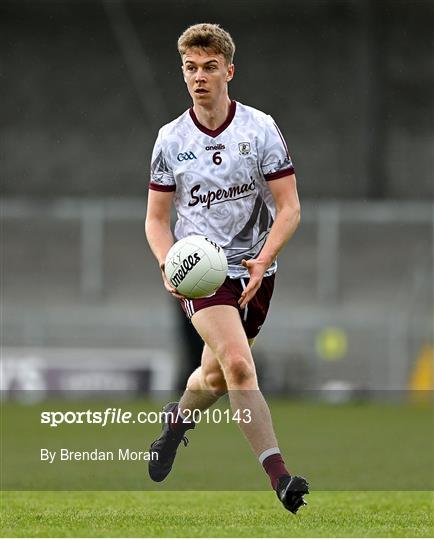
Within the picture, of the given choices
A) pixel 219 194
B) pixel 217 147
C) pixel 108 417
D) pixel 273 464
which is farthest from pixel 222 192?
pixel 108 417

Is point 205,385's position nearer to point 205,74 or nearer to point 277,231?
point 277,231

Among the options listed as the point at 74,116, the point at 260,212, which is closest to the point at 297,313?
the point at 74,116

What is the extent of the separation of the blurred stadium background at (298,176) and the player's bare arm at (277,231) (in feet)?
41.0

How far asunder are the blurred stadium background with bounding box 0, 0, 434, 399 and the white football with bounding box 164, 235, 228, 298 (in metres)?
12.6

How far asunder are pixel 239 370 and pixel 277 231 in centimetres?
73

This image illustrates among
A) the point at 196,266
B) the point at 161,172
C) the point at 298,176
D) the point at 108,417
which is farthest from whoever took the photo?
the point at 298,176

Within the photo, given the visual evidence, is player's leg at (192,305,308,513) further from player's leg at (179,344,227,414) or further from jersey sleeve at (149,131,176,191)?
jersey sleeve at (149,131,176,191)

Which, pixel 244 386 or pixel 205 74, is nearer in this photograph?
pixel 244 386

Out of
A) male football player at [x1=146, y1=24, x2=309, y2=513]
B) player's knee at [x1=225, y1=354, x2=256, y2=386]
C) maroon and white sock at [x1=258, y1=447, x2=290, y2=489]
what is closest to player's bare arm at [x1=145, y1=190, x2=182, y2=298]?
male football player at [x1=146, y1=24, x2=309, y2=513]

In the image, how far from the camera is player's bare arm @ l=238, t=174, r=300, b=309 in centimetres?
590

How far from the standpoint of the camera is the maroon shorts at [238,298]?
604 cm

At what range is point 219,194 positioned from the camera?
6188mm

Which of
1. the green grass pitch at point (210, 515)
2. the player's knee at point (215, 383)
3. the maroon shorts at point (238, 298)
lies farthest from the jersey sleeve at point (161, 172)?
the green grass pitch at point (210, 515)

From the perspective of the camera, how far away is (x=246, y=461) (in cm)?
998
